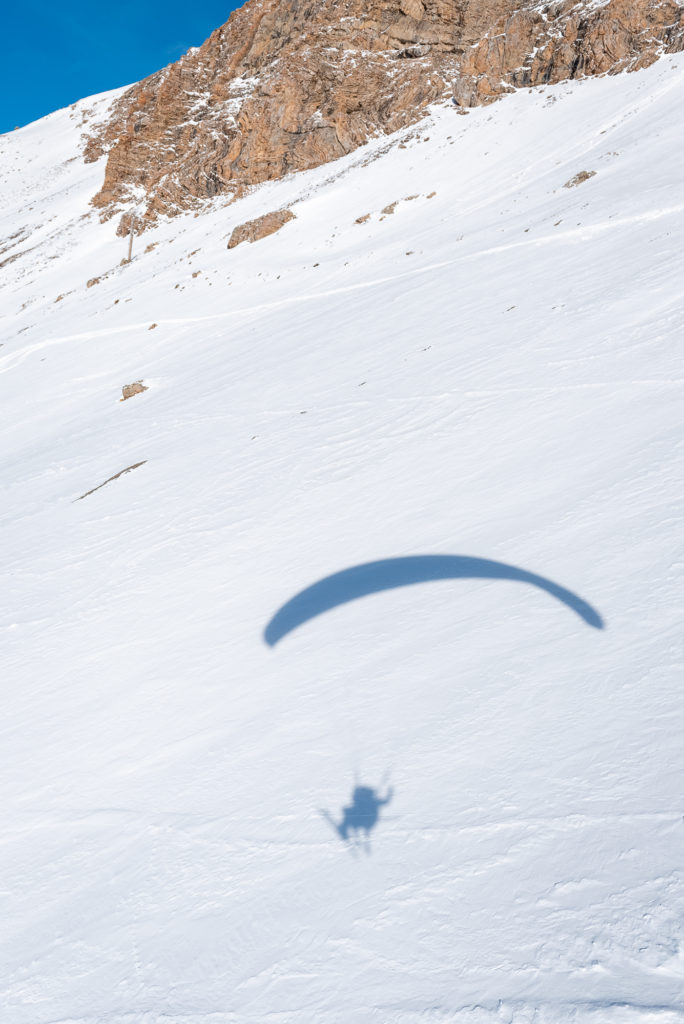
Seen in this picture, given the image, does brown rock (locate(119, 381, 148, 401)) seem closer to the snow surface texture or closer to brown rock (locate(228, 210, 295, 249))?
the snow surface texture

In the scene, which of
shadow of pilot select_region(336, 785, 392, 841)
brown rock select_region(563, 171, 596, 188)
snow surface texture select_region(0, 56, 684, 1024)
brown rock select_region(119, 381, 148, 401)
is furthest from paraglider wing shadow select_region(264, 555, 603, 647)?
brown rock select_region(563, 171, 596, 188)

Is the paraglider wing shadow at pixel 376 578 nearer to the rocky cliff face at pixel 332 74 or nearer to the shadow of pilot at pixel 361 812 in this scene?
the shadow of pilot at pixel 361 812

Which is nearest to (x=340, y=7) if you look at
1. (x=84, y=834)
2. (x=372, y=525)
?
(x=372, y=525)

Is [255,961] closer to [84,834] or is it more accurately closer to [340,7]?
[84,834]

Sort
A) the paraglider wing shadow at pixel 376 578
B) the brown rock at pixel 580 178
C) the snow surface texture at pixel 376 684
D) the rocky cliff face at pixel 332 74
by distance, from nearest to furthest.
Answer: the snow surface texture at pixel 376 684 → the paraglider wing shadow at pixel 376 578 → the brown rock at pixel 580 178 → the rocky cliff face at pixel 332 74

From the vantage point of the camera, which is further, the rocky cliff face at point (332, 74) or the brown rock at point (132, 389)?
the rocky cliff face at point (332, 74)

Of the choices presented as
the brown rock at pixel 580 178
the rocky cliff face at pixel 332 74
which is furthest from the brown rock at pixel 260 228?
the brown rock at pixel 580 178
